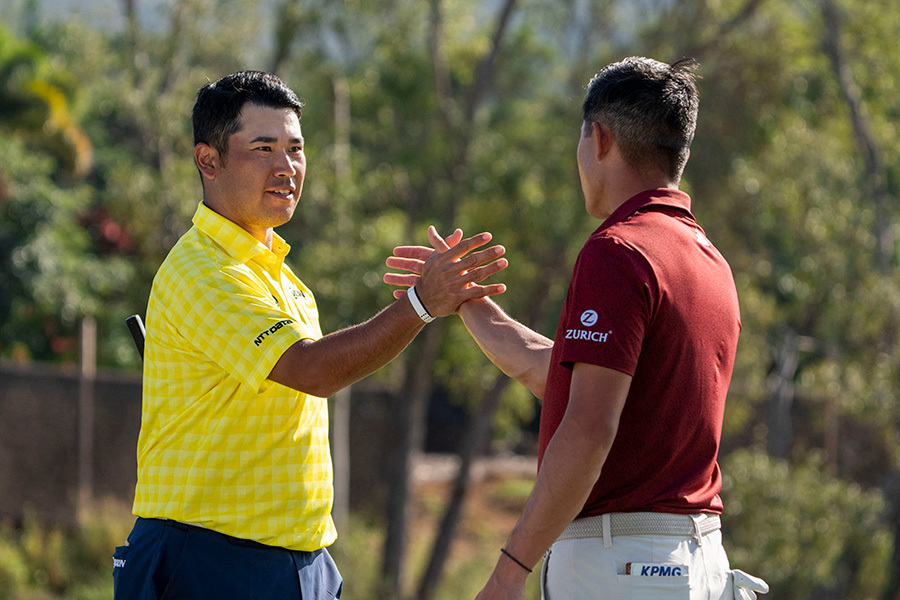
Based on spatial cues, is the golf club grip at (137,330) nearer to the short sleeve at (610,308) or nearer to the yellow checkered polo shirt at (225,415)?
the yellow checkered polo shirt at (225,415)

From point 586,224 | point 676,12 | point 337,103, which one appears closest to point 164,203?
point 337,103

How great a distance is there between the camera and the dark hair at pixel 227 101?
113 inches

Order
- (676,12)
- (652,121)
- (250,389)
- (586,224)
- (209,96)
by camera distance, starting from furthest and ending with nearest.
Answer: (676,12) < (586,224) < (209,96) < (250,389) < (652,121)

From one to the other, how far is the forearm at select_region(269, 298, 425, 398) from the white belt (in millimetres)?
668

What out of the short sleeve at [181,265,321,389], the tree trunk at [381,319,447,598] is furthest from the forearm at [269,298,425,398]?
the tree trunk at [381,319,447,598]

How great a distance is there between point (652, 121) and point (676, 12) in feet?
35.8

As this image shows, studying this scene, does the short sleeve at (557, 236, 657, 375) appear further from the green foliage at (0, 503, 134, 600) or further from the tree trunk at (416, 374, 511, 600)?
the tree trunk at (416, 374, 511, 600)

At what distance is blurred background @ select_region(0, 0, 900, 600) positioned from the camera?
10.3m

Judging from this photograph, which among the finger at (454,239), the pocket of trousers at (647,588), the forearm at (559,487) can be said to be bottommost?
the pocket of trousers at (647,588)

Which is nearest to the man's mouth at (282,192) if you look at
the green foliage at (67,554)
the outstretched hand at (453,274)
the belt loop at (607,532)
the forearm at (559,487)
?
the outstretched hand at (453,274)

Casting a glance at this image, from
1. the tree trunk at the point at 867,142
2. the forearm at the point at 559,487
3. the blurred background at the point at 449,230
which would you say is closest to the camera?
the forearm at the point at 559,487

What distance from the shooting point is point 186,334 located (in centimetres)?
269

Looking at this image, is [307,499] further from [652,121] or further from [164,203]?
[164,203]

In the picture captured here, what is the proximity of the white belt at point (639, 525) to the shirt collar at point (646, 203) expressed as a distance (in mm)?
666
